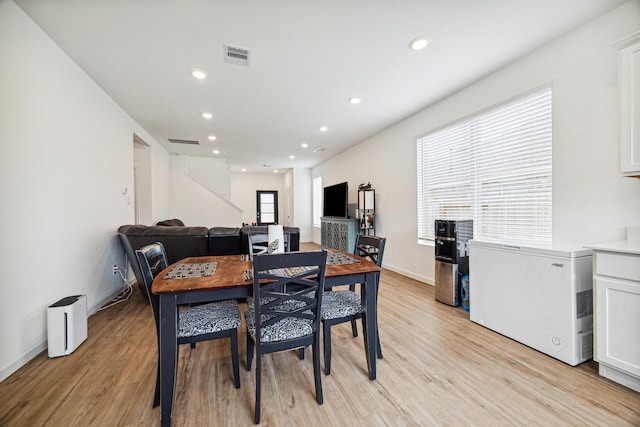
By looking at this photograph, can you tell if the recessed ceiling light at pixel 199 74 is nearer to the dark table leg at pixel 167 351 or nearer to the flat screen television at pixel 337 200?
the dark table leg at pixel 167 351

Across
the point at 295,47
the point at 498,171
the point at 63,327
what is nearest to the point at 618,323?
the point at 498,171

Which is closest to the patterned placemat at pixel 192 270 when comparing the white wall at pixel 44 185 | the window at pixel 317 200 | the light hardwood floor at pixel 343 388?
the light hardwood floor at pixel 343 388

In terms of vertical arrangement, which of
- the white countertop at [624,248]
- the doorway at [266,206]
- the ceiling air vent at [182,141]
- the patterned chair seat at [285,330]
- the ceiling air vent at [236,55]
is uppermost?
the ceiling air vent at [182,141]

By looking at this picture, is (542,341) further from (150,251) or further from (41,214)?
(41,214)

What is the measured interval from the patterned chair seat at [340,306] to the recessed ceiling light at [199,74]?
104 inches

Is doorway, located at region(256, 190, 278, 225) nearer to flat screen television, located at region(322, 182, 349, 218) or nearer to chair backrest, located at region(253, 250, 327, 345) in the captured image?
flat screen television, located at region(322, 182, 349, 218)

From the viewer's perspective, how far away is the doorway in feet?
35.3

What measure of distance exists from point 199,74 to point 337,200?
4.15 metres

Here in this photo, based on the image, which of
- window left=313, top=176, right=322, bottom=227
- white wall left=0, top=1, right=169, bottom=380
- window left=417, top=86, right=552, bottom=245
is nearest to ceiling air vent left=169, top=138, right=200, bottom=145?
white wall left=0, top=1, right=169, bottom=380

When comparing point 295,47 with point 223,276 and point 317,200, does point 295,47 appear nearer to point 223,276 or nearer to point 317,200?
point 223,276

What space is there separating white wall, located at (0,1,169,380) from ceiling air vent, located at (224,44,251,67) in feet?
4.75

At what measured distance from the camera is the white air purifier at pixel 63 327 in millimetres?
2037

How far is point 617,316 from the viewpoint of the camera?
5.41ft

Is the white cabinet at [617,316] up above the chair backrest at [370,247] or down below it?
below
